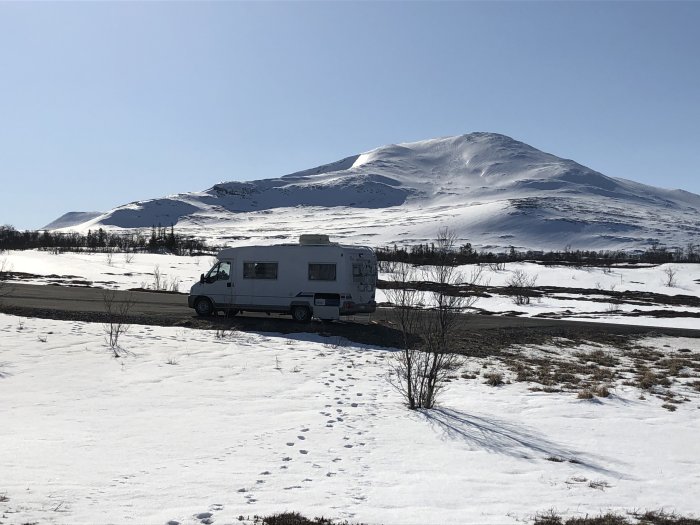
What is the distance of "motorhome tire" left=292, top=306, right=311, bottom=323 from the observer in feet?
69.5

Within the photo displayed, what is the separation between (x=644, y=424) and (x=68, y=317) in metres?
18.6

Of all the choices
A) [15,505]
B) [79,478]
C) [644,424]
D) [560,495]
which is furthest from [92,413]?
[644,424]

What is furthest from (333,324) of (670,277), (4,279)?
(670,277)

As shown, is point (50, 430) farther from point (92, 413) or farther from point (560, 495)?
point (560, 495)

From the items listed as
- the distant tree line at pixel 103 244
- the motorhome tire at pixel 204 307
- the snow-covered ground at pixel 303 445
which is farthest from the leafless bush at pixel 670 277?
the distant tree line at pixel 103 244

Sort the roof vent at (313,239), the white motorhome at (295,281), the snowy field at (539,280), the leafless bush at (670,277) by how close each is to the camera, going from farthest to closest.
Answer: the leafless bush at (670,277)
the snowy field at (539,280)
the roof vent at (313,239)
the white motorhome at (295,281)

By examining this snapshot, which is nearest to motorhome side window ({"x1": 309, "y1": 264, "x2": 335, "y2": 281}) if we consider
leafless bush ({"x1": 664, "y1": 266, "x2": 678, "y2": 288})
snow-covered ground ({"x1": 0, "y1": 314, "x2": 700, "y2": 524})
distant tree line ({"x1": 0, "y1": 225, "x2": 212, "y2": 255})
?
snow-covered ground ({"x1": 0, "y1": 314, "x2": 700, "y2": 524})

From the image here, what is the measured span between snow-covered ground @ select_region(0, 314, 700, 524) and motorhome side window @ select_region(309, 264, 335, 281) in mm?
5694

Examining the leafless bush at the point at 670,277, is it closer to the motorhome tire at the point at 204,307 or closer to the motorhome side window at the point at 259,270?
the motorhome side window at the point at 259,270

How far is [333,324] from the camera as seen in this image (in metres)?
21.7

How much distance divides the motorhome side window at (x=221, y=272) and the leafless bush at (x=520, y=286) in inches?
931

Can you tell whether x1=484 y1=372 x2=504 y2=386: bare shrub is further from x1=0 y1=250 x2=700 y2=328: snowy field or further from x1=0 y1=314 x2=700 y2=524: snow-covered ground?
x1=0 y1=250 x2=700 y2=328: snowy field

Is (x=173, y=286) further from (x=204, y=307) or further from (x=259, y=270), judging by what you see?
(x=259, y=270)

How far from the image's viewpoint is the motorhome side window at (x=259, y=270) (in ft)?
70.5
